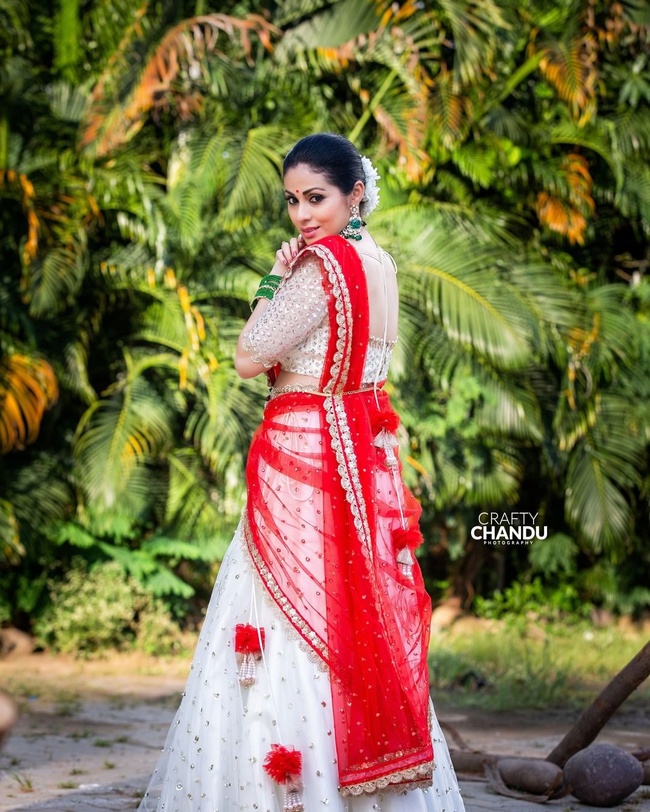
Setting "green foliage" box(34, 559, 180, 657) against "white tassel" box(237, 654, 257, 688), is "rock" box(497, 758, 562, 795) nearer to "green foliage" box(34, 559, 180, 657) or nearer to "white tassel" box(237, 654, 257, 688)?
"white tassel" box(237, 654, 257, 688)

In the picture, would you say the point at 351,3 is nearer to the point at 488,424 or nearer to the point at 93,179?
the point at 93,179

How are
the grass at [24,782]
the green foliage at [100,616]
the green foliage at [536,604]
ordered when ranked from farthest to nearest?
the green foliage at [536,604] < the green foliage at [100,616] < the grass at [24,782]

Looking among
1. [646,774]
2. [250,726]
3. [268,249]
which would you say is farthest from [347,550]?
[268,249]

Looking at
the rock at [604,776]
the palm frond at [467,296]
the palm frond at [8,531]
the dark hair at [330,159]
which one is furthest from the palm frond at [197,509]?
the dark hair at [330,159]

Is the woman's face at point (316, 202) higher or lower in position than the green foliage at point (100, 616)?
higher

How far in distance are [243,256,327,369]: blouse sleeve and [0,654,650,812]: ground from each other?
1857mm

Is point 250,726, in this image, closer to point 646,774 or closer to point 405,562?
point 405,562

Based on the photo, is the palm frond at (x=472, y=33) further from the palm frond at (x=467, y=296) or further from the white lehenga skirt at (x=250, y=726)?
the white lehenga skirt at (x=250, y=726)

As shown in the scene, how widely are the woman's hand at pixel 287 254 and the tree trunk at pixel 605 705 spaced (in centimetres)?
189

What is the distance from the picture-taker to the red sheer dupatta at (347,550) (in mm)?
2777

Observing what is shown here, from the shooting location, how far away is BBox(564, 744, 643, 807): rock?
154 inches

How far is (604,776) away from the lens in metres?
3.92

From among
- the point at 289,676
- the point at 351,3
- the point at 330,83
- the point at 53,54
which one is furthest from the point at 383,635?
the point at 53,54

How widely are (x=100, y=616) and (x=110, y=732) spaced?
255cm
